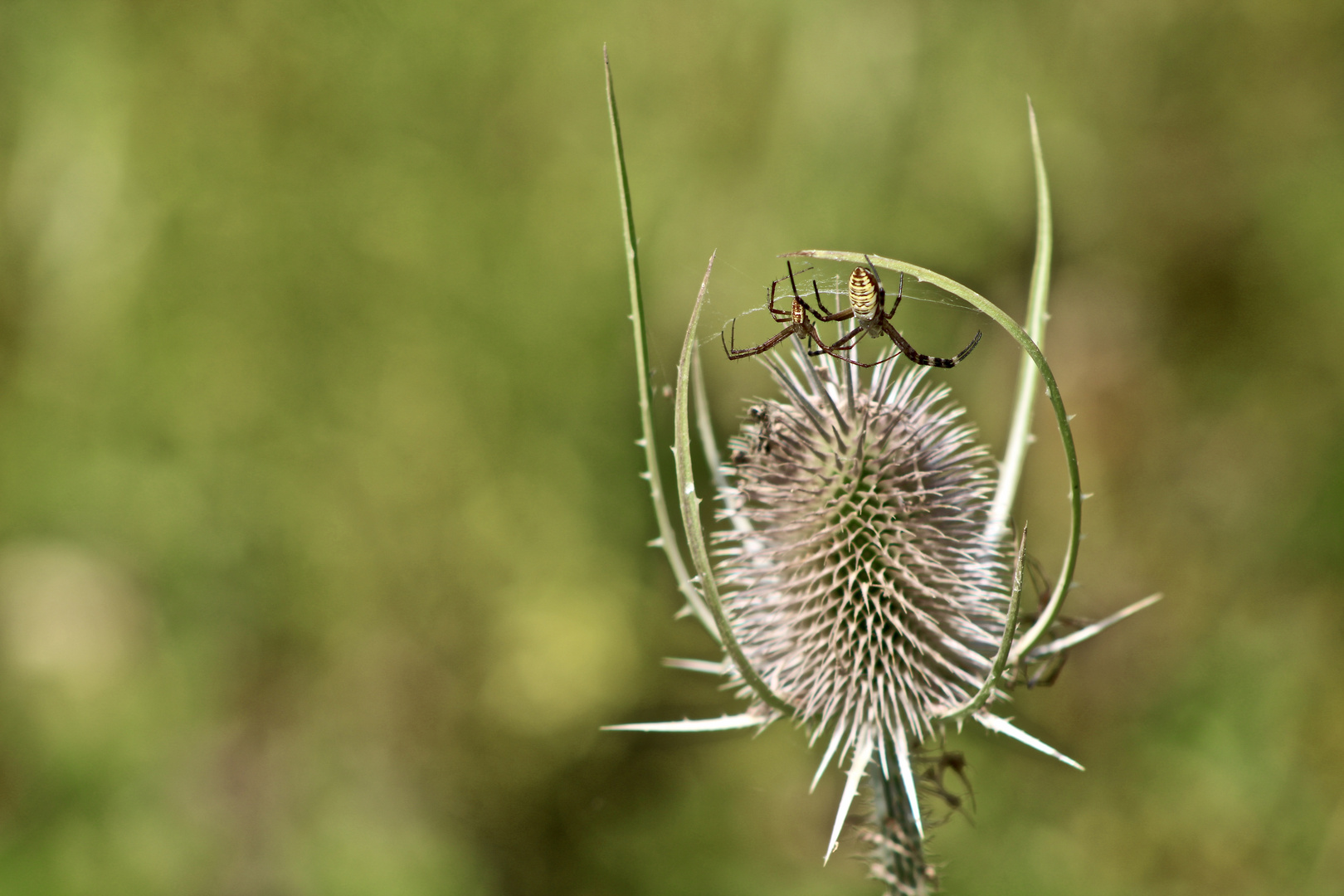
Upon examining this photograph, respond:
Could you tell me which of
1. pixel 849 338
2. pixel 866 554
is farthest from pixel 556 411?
pixel 849 338

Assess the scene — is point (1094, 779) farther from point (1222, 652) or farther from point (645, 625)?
point (645, 625)

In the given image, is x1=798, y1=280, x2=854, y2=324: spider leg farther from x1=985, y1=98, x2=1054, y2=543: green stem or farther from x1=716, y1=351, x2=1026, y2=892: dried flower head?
x1=985, y1=98, x2=1054, y2=543: green stem

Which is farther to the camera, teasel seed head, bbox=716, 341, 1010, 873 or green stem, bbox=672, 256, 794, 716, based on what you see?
teasel seed head, bbox=716, 341, 1010, 873

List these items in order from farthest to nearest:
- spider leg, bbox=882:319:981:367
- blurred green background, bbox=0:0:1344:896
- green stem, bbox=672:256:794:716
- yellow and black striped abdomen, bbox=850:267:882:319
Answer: blurred green background, bbox=0:0:1344:896 < spider leg, bbox=882:319:981:367 < yellow and black striped abdomen, bbox=850:267:882:319 < green stem, bbox=672:256:794:716

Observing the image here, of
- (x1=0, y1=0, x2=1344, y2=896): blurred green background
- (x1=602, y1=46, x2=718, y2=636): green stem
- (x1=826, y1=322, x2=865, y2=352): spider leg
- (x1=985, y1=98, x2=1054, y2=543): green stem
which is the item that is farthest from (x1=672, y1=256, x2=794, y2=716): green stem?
(x1=0, y1=0, x2=1344, y2=896): blurred green background

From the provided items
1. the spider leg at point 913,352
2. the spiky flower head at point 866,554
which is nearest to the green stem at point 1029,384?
the spiky flower head at point 866,554

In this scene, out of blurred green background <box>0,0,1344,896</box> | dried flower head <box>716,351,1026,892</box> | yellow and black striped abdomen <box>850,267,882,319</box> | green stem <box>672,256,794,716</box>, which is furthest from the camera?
blurred green background <box>0,0,1344,896</box>

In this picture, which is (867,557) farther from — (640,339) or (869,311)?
(640,339)

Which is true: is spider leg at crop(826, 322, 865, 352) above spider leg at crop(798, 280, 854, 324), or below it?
below
